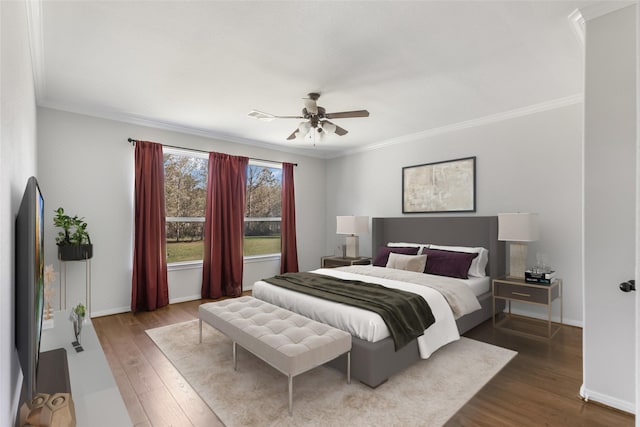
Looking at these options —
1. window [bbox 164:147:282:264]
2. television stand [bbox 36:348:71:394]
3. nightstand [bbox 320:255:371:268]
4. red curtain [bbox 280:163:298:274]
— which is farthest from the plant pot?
nightstand [bbox 320:255:371:268]

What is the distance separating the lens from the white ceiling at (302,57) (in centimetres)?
216

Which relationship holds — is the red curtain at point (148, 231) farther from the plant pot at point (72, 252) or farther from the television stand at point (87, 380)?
the television stand at point (87, 380)

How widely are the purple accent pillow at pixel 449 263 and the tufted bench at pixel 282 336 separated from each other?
6.89ft

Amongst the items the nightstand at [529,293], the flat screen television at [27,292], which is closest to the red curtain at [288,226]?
the nightstand at [529,293]

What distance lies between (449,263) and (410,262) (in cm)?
48

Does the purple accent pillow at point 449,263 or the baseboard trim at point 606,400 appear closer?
the baseboard trim at point 606,400

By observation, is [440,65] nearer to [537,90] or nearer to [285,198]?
[537,90]

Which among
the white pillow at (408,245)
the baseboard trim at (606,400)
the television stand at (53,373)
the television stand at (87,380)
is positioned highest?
the white pillow at (408,245)

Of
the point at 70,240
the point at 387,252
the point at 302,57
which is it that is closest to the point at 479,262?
the point at 387,252

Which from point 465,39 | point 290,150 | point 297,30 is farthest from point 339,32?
point 290,150

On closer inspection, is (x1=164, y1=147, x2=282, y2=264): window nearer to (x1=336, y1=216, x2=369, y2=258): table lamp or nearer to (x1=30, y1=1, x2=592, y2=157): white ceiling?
(x1=30, y1=1, x2=592, y2=157): white ceiling

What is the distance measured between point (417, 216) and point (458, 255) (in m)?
1.21

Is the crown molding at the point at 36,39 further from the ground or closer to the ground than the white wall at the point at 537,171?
further from the ground

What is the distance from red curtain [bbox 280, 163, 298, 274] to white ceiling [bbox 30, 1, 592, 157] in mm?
2039
